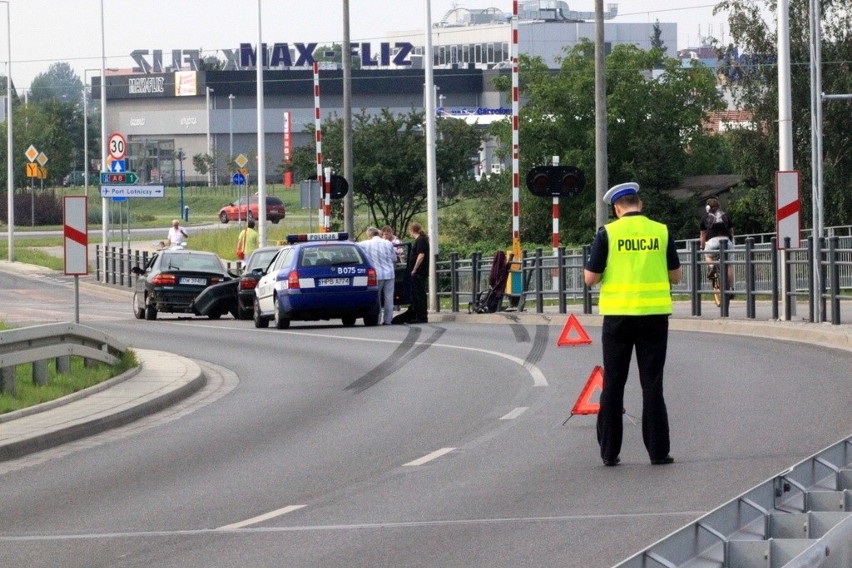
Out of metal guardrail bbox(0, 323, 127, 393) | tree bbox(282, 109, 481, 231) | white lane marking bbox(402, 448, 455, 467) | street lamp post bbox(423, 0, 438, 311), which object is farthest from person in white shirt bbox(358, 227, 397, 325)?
tree bbox(282, 109, 481, 231)

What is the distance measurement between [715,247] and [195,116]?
110 m

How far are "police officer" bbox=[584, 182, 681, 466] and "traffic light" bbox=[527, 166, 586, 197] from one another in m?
19.7

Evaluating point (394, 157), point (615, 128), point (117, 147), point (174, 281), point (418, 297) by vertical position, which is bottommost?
point (418, 297)

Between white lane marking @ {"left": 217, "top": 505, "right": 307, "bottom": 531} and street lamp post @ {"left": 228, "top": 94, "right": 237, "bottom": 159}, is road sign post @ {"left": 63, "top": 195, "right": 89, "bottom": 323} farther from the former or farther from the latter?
street lamp post @ {"left": 228, "top": 94, "right": 237, "bottom": 159}

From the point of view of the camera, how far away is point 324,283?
26531 mm

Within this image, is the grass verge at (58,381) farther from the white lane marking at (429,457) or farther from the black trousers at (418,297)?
the black trousers at (418,297)

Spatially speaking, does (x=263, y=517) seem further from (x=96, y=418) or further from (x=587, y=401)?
(x=96, y=418)

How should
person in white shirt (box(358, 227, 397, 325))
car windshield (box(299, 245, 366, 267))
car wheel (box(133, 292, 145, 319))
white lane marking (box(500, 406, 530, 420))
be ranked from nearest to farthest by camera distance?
white lane marking (box(500, 406, 530, 420)) → car windshield (box(299, 245, 366, 267)) → person in white shirt (box(358, 227, 397, 325)) → car wheel (box(133, 292, 145, 319))

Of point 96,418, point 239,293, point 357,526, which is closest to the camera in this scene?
point 357,526

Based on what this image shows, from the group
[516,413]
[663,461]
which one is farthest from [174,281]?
[663,461]

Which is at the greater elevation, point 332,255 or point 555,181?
point 555,181

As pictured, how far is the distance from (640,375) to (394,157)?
4870 centimetres

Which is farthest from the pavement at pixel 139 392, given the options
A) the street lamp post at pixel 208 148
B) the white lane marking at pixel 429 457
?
the street lamp post at pixel 208 148

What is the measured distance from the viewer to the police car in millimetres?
26547
